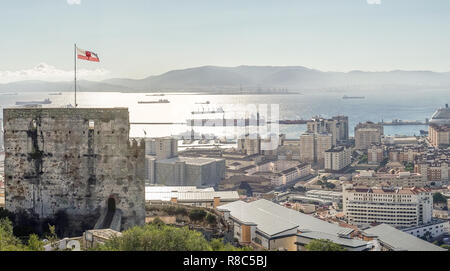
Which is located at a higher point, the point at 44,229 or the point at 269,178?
the point at 44,229

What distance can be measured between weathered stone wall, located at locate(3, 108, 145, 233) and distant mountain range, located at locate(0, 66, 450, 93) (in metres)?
54.9

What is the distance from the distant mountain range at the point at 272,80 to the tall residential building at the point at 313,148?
2109 cm

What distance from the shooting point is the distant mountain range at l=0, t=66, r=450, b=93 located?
84875 millimetres

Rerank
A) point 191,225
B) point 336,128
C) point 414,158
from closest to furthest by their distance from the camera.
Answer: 1. point 191,225
2. point 414,158
3. point 336,128

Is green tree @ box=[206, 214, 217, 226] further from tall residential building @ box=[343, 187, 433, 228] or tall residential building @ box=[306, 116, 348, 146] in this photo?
tall residential building @ box=[306, 116, 348, 146]

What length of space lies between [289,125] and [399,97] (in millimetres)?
57272

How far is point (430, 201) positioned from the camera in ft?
85.0

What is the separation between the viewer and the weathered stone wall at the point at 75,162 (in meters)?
6.19

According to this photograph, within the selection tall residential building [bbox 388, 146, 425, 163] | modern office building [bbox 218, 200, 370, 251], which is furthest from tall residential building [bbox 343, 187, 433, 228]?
tall residential building [bbox 388, 146, 425, 163]

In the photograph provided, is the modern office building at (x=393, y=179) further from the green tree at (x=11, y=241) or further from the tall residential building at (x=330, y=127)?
the green tree at (x=11, y=241)

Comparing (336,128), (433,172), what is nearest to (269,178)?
(433,172)
